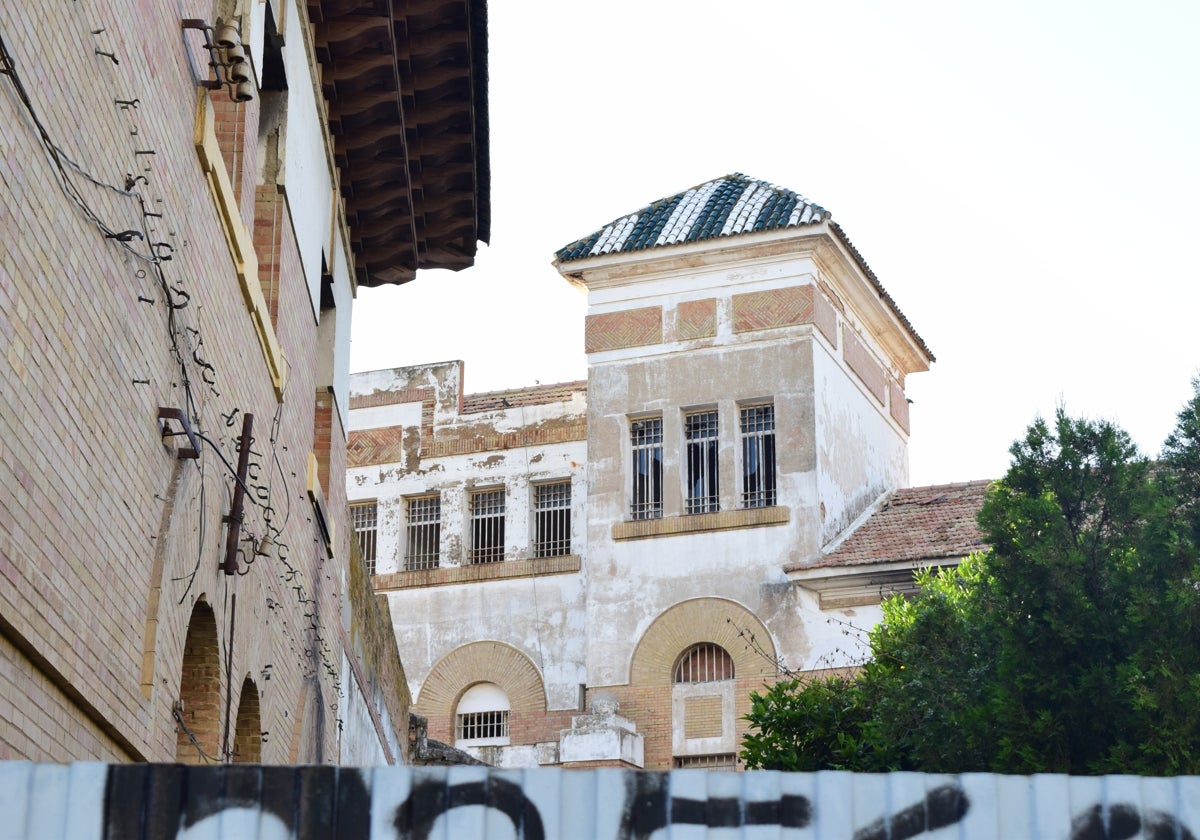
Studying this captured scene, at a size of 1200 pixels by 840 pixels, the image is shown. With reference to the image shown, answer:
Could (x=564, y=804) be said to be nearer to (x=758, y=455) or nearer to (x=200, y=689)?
(x=200, y=689)

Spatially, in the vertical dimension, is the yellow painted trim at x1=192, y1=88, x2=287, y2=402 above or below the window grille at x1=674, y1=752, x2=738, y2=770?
above

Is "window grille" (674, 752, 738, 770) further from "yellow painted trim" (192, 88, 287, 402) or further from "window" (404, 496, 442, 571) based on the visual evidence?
"yellow painted trim" (192, 88, 287, 402)

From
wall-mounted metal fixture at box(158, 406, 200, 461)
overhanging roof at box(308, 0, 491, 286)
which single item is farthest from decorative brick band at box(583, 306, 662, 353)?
wall-mounted metal fixture at box(158, 406, 200, 461)

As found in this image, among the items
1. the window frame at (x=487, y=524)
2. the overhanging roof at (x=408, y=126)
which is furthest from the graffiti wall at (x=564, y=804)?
the window frame at (x=487, y=524)

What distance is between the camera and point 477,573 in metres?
32.9

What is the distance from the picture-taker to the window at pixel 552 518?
32.9m

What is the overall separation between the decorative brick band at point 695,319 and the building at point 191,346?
15278mm

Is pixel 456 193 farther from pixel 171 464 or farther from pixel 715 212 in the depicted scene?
pixel 715 212

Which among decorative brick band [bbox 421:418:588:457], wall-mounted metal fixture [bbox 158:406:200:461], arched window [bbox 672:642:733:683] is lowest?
wall-mounted metal fixture [bbox 158:406:200:461]

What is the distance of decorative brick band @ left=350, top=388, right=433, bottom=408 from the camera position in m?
34.5

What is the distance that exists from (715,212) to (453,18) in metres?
18.6

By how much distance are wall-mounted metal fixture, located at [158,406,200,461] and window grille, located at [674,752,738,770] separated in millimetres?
21249

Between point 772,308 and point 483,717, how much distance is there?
9074 mm

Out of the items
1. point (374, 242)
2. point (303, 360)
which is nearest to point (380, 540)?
point (374, 242)
